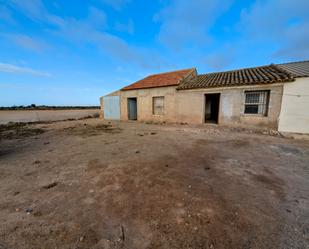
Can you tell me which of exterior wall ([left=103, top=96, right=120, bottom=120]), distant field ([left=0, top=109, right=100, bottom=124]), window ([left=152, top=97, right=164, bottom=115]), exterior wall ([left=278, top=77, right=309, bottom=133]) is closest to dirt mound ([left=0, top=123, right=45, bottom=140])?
exterior wall ([left=103, top=96, right=120, bottom=120])

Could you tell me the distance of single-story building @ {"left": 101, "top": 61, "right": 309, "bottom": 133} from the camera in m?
6.87

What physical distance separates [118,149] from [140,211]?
310 centimetres

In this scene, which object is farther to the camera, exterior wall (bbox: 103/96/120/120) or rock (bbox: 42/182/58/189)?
exterior wall (bbox: 103/96/120/120)

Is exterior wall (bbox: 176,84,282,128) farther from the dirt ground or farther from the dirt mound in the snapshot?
the dirt mound

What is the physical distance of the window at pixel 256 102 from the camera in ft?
25.6

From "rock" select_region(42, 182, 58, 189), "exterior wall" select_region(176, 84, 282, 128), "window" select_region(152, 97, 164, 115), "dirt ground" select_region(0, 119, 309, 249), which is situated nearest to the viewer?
"dirt ground" select_region(0, 119, 309, 249)

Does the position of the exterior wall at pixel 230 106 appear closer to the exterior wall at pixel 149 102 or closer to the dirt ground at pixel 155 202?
the exterior wall at pixel 149 102

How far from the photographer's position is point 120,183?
2.82 meters

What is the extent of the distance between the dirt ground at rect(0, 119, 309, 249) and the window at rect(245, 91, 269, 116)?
183 inches

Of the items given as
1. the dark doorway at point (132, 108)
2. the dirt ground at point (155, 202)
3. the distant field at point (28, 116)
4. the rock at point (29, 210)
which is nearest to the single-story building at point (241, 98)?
the dark doorway at point (132, 108)

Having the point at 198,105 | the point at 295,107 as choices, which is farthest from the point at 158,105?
the point at 295,107

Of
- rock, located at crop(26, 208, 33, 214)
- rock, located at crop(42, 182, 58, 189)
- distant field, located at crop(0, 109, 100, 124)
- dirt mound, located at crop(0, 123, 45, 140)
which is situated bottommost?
rock, located at crop(26, 208, 33, 214)

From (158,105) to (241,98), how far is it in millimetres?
6042

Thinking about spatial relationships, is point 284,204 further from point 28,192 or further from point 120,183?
point 28,192
